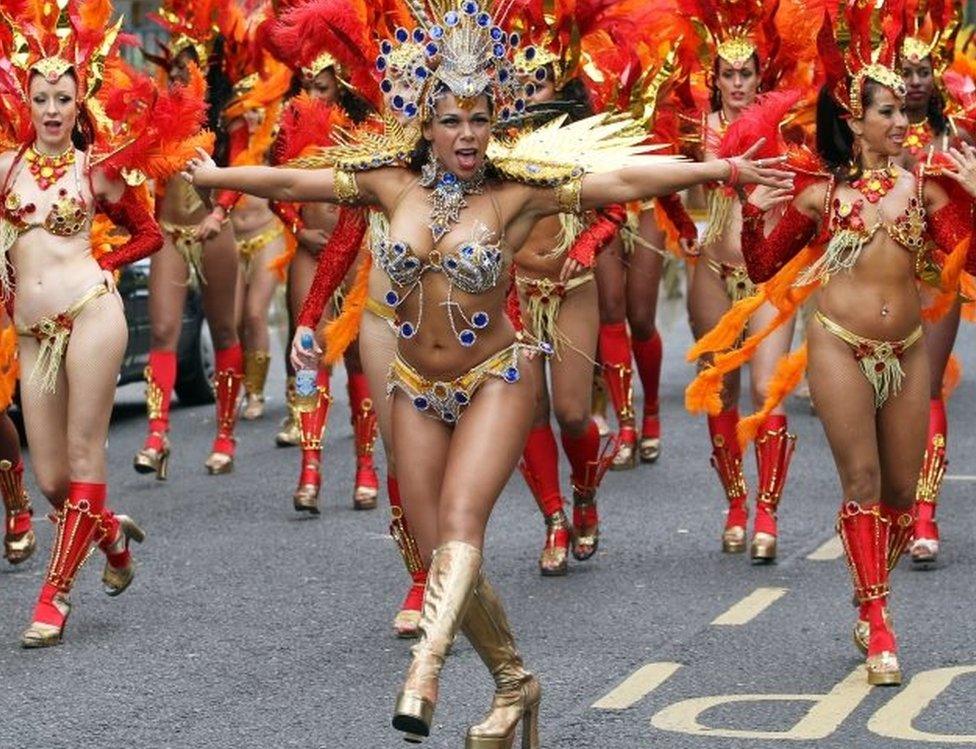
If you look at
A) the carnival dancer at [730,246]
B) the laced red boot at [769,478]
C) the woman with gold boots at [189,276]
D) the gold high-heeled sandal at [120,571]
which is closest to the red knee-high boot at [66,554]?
the gold high-heeled sandal at [120,571]

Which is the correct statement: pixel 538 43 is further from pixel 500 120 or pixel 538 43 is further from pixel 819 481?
pixel 819 481

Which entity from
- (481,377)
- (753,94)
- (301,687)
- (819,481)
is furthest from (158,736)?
(819,481)

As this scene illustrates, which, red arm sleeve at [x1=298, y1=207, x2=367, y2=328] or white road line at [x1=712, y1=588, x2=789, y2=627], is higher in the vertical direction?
red arm sleeve at [x1=298, y1=207, x2=367, y2=328]

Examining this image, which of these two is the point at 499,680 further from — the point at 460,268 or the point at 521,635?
the point at 521,635

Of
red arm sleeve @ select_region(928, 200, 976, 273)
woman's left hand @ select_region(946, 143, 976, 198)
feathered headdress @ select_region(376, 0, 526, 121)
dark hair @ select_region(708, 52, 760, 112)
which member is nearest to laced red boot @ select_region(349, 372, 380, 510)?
dark hair @ select_region(708, 52, 760, 112)

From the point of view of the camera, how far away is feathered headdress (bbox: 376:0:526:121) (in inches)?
278

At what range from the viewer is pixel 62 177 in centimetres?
905

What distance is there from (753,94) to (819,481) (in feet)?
7.54

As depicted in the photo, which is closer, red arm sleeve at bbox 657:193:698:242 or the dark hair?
red arm sleeve at bbox 657:193:698:242

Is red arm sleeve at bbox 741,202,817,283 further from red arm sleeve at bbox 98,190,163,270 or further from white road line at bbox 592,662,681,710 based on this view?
red arm sleeve at bbox 98,190,163,270

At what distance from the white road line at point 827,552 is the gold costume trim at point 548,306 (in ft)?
4.02

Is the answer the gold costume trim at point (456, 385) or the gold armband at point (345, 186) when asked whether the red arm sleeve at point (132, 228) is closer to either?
the gold armband at point (345, 186)

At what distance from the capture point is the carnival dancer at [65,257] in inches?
353

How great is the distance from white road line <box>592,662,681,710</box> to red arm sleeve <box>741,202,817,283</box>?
132 cm
